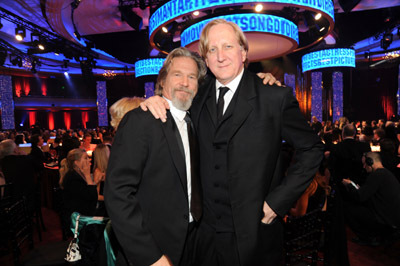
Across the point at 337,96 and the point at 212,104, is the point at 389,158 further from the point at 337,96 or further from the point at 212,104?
the point at 337,96

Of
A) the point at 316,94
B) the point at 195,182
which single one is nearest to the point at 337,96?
the point at 316,94

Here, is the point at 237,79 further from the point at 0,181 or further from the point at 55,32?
the point at 55,32

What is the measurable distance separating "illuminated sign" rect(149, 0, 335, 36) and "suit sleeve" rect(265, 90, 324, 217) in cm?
263

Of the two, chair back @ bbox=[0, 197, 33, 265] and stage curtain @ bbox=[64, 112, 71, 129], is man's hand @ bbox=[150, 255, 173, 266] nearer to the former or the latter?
chair back @ bbox=[0, 197, 33, 265]

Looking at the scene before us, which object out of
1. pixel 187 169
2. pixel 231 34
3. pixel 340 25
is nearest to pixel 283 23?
pixel 231 34

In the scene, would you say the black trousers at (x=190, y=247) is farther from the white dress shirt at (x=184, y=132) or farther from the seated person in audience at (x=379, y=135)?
the seated person in audience at (x=379, y=135)

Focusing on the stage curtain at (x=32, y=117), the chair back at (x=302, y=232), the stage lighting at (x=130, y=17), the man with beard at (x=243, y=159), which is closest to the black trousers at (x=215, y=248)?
the man with beard at (x=243, y=159)

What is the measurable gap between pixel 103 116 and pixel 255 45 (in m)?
14.9

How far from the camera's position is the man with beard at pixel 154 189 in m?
1.23

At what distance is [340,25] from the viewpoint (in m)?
10.2

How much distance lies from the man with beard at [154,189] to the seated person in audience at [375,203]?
3224 mm

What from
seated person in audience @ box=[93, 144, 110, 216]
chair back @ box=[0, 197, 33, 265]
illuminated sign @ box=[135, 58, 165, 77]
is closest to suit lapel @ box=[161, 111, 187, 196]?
chair back @ box=[0, 197, 33, 265]

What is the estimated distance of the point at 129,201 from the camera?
48.4 inches

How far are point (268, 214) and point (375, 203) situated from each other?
321cm
